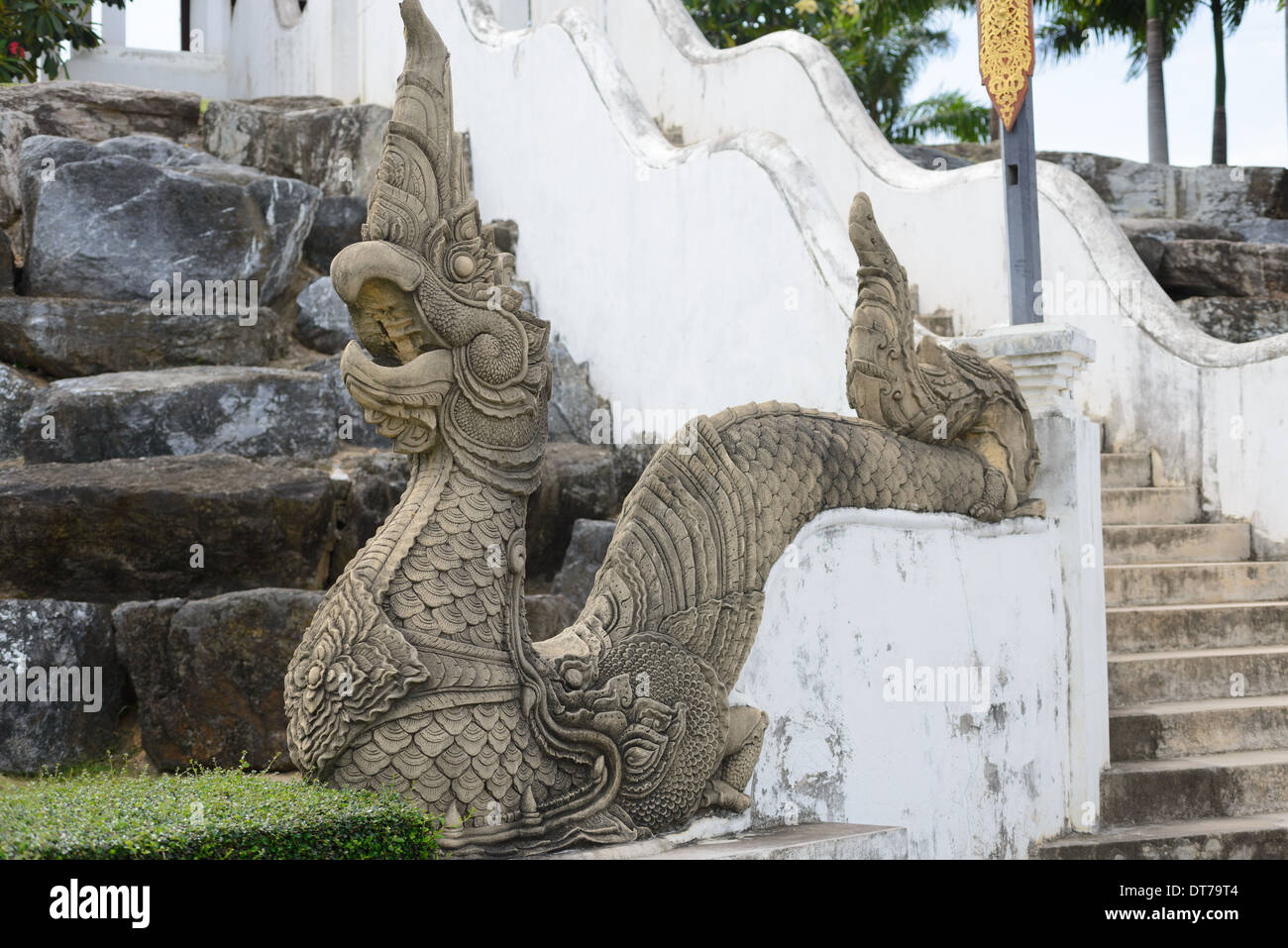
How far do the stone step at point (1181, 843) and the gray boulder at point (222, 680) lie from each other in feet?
10.1

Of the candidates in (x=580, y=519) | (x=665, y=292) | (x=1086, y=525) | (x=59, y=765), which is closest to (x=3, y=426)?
(x=59, y=765)

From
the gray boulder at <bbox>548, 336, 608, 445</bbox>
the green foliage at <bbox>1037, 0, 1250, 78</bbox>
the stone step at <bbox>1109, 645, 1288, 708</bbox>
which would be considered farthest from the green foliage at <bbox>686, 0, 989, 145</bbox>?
the stone step at <bbox>1109, 645, 1288, 708</bbox>

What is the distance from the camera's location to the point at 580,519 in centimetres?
732

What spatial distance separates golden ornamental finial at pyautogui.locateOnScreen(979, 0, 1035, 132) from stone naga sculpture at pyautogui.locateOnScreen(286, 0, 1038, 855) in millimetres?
2800

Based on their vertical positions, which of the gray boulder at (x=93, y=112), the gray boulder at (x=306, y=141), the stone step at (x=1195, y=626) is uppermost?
the gray boulder at (x=93, y=112)

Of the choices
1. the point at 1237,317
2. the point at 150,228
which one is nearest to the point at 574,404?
the point at 150,228

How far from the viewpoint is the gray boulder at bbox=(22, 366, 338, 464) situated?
6.87m

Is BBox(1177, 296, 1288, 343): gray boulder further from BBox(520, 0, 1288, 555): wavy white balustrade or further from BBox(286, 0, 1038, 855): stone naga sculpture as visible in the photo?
BBox(286, 0, 1038, 855): stone naga sculpture

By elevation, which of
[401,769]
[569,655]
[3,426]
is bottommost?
[401,769]

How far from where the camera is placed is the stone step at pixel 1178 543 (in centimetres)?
683

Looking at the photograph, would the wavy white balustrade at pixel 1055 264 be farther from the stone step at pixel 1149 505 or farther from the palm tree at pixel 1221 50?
the palm tree at pixel 1221 50

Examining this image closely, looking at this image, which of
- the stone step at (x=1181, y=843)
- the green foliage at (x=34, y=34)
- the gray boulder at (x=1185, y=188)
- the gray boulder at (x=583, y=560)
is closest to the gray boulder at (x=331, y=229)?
the gray boulder at (x=583, y=560)
